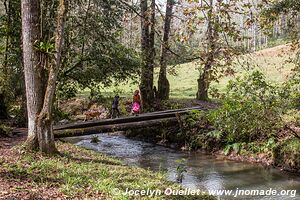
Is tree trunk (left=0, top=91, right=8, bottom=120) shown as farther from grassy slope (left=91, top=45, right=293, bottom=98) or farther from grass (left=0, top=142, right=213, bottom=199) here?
grass (left=0, top=142, right=213, bottom=199)

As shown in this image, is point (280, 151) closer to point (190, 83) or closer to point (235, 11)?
point (235, 11)

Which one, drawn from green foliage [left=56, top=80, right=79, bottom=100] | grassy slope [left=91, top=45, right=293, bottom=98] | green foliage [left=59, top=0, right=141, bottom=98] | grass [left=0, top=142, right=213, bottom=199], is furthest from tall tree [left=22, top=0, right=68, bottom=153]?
grassy slope [left=91, top=45, right=293, bottom=98]

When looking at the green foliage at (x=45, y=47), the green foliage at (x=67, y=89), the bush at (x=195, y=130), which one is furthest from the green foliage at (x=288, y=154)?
the green foliage at (x=67, y=89)

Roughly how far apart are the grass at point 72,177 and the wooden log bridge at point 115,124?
4.66m

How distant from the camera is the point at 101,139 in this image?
22.7 meters

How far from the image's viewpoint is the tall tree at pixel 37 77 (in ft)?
37.5

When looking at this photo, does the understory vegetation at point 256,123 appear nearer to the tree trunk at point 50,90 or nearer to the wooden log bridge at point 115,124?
the wooden log bridge at point 115,124

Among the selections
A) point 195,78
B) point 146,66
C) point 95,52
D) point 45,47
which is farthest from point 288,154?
point 195,78

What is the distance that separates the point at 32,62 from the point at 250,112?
28.2 ft

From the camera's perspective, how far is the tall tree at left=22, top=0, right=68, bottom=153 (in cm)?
1143

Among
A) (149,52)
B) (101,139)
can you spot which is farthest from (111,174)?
(149,52)

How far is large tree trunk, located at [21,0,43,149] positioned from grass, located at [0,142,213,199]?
0.97 m

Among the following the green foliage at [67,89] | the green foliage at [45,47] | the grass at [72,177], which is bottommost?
the grass at [72,177]

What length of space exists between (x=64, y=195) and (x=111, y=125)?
9.50 meters
